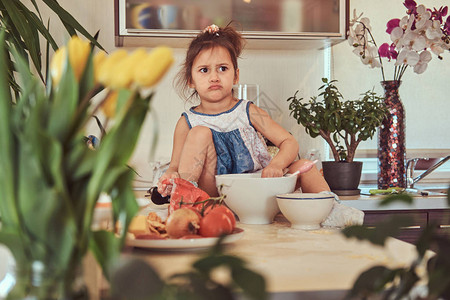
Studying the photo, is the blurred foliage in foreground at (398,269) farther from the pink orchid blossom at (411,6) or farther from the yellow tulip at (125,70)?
the pink orchid blossom at (411,6)

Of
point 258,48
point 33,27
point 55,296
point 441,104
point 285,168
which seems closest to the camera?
point 55,296

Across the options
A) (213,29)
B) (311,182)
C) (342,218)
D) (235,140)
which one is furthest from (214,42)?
(342,218)

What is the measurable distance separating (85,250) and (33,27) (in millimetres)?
1472

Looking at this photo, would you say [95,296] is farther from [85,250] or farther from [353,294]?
[353,294]

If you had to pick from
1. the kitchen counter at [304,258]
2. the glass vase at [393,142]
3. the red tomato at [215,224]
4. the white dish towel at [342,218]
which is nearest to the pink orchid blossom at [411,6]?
the glass vase at [393,142]

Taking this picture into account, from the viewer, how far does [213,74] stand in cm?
203

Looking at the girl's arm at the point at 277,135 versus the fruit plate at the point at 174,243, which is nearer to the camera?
the fruit plate at the point at 174,243

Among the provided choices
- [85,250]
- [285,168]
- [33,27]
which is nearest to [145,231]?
[85,250]

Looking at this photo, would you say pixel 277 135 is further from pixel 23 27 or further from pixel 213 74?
pixel 23 27

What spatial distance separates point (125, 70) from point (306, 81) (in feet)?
7.35

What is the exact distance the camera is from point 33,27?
1.78 m

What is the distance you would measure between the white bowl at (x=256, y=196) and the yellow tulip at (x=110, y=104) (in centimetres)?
70

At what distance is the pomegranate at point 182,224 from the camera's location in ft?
2.95

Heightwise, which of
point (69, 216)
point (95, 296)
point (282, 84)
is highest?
point (282, 84)
